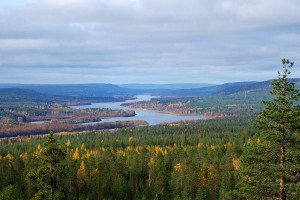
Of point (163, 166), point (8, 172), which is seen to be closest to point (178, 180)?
point (163, 166)

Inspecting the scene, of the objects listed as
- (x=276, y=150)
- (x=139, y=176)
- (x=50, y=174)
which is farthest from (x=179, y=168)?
(x=276, y=150)

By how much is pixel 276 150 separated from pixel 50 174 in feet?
52.1

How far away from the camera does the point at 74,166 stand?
79.3 m

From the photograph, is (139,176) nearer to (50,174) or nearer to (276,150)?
(50,174)

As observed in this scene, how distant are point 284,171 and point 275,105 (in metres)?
3.94

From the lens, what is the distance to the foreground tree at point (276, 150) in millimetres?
22312

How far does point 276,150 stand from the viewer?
23.0 meters

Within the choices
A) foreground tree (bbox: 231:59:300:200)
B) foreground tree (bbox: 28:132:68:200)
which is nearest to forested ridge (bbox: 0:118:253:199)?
foreground tree (bbox: 28:132:68:200)

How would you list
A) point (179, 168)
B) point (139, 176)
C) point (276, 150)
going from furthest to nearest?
point (139, 176) < point (179, 168) < point (276, 150)

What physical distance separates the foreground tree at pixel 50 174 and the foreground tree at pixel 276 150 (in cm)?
1323

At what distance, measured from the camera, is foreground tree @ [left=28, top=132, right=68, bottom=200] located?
27.8 m

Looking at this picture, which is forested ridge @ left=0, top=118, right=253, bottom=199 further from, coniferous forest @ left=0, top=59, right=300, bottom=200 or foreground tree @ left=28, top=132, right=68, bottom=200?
foreground tree @ left=28, top=132, right=68, bottom=200

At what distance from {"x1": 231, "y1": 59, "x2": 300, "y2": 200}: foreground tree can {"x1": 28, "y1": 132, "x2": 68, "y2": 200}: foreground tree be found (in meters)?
13.2

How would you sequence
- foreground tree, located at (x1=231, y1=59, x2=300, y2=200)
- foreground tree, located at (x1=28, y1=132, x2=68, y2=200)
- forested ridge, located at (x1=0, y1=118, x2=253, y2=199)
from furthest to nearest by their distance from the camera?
1. forested ridge, located at (x1=0, y1=118, x2=253, y2=199)
2. foreground tree, located at (x1=28, y1=132, x2=68, y2=200)
3. foreground tree, located at (x1=231, y1=59, x2=300, y2=200)
